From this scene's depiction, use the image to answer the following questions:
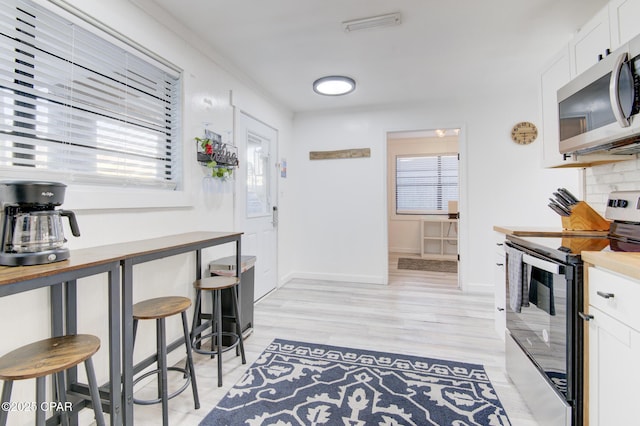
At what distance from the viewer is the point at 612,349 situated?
113cm

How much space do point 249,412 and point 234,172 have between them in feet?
6.62

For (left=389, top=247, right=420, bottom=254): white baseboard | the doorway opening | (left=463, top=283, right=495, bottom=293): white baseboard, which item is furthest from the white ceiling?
(left=389, top=247, right=420, bottom=254): white baseboard

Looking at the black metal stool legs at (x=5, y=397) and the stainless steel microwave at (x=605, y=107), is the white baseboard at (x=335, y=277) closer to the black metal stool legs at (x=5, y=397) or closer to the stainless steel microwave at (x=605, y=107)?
the stainless steel microwave at (x=605, y=107)

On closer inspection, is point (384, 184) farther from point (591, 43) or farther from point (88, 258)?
point (88, 258)

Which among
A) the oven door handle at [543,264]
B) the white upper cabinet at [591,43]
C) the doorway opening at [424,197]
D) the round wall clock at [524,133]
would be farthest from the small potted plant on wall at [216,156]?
the doorway opening at [424,197]

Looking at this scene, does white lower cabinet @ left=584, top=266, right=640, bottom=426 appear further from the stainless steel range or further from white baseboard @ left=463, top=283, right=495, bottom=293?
white baseboard @ left=463, top=283, right=495, bottom=293

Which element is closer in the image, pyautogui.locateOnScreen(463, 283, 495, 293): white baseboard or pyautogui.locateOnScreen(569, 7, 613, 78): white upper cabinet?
pyautogui.locateOnScreen(569, 7, 613, 78): white upper cabinet

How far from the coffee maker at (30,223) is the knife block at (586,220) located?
9.72 ft

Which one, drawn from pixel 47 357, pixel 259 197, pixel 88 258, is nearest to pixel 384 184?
pixel 259 197

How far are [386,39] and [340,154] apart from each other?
6.50 ft

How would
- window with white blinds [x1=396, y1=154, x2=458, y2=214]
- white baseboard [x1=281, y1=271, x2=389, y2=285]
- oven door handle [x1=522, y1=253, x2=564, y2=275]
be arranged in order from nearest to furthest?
oven door handle [x1=522, y1=253, x2=564, y2=275] < white baseboard [x1=281, y1=271, x2=389, y2=285] < window with white blinds [x1=396, y1=154, x2=458, y2=214]

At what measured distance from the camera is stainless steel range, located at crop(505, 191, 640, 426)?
4.31 ft

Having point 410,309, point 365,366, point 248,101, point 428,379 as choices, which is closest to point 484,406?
point 428,379

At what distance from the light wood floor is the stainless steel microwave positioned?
60.2 inches
